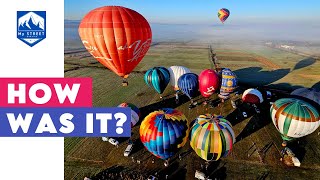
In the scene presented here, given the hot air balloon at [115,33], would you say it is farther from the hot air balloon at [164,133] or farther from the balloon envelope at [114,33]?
the hot air balloon at [164,133]

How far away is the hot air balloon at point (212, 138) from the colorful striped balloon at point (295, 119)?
8.84 meters

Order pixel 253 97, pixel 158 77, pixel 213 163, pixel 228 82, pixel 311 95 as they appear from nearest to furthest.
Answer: pixel 213 163, pixel 311 95, pixel 228 82, pixel 253 97, pixel 158 77

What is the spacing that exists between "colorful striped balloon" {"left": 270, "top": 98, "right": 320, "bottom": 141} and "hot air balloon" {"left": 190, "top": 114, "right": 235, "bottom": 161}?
884cm

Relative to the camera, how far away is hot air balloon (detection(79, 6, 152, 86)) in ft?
98.2

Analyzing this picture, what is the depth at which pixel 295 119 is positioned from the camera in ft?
101

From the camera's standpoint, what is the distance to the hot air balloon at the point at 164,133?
27266mm

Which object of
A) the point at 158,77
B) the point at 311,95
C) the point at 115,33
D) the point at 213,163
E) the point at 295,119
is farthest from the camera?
the point at 158,77

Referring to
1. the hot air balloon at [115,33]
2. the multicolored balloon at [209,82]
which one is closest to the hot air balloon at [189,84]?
the multicolored balloon at [209,82]

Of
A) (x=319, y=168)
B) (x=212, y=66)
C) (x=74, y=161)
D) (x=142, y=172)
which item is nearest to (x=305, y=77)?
(x=212, y=66)

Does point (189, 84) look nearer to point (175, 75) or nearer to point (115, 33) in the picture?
point (175, 75)

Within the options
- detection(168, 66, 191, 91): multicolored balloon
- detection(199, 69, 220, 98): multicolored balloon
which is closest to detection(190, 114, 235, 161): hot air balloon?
detection(199, 69, 220, 98): multicolored balloon

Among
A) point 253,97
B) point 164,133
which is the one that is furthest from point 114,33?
point 253,97

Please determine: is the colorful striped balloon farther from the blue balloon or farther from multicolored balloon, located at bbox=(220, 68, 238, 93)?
the blue balloon

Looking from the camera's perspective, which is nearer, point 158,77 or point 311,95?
point 311,95
